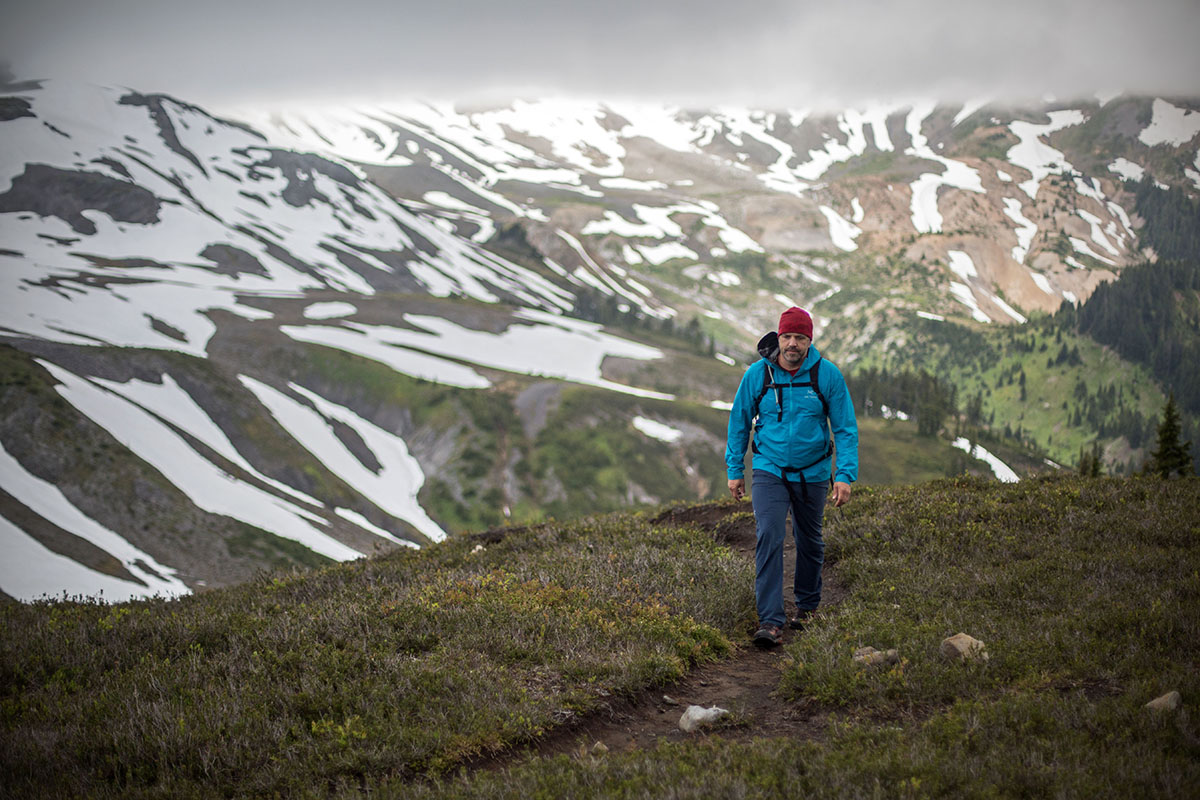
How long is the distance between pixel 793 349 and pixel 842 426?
1.15 meters

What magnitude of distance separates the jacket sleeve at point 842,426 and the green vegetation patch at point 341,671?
7.82ft

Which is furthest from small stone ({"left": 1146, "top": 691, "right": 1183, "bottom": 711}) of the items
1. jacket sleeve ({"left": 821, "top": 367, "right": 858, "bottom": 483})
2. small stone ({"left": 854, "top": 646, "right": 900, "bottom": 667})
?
jacket sleeve ({"left": 821, "top": 367, "right": 858, "bottom": 483})

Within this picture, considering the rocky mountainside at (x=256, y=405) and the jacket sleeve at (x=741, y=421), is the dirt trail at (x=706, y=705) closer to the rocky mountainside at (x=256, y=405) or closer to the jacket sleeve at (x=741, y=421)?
the jacket sleeve at (x=741, y=421)

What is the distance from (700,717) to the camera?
24.5 ft

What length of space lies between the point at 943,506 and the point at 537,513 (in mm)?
91390

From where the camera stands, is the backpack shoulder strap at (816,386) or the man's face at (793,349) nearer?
the man's face at (793,349)

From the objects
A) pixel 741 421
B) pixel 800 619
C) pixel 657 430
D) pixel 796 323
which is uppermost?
pixel 796 323

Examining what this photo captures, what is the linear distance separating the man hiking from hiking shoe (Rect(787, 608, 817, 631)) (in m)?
0.02

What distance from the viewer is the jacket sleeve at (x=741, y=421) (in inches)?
392

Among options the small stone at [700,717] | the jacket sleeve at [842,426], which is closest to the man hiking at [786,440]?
the jacket sleeve at [842,426]

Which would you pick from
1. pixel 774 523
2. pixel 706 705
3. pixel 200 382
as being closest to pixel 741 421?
pixel 774 523

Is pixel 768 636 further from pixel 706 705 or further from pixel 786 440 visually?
pixel 786 440

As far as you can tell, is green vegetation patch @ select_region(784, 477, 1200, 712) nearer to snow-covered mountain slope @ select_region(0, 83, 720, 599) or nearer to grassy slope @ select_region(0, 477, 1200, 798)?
grassy slope @ select_region(0, 477, 1200, 798)

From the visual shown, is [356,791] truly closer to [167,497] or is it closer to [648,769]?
[648,769]
